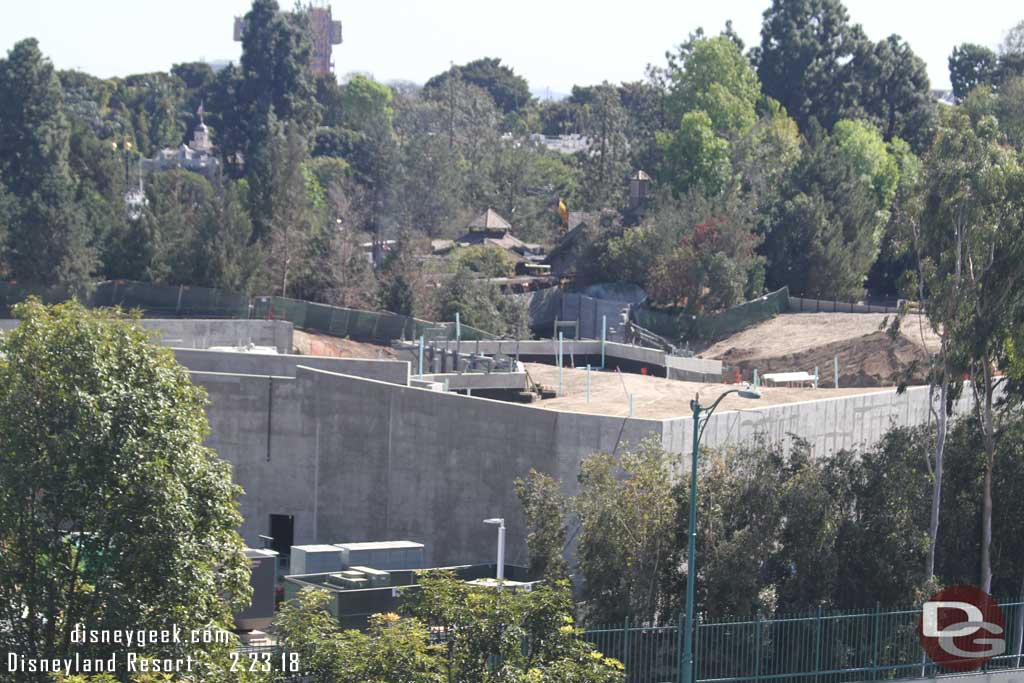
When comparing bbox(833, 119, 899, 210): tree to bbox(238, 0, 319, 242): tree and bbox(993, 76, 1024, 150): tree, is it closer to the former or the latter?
bbox(993, 76, 1024, 150): tree

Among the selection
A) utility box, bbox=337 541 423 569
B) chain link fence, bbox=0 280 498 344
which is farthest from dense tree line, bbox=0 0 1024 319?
utility box, bbox=337 541 423 569

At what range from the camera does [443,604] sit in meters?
22.8

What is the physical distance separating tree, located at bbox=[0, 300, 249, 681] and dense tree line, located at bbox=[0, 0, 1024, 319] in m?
19.0

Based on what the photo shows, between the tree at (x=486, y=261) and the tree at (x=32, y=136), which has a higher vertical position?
the tree at (x=32, y=136)

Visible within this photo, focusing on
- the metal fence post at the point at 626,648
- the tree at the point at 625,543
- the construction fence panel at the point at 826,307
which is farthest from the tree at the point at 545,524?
the construction fence panel at the point at 826,307

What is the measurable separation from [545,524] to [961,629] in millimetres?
9439

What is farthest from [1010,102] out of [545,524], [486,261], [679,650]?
[679,650]

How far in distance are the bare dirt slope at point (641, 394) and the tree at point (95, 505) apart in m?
23.0

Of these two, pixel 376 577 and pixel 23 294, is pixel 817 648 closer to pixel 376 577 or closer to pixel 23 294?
pixel 376 577

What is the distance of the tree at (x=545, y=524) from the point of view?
32.6m

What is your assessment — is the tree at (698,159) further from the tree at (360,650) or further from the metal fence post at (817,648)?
the tree at (360,650)

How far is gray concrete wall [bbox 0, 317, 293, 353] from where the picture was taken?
6494 centimetres

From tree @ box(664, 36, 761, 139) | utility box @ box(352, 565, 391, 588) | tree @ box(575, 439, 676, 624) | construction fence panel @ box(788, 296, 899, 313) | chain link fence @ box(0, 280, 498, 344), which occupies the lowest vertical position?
utility box @ box(352, 565, 391, 588)

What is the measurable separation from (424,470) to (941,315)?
15923 millimetres
